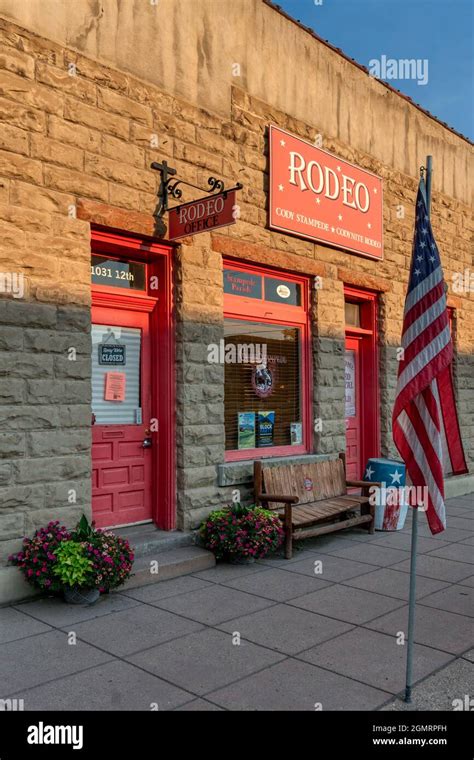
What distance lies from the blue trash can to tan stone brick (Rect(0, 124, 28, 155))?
18.6 feet

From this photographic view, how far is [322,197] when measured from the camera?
8656 millimetres

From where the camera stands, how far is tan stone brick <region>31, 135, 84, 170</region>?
565 centimetres

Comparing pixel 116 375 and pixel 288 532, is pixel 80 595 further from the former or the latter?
pixel 288 532

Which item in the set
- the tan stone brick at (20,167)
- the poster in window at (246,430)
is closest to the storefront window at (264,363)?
the poster in window at (246,430)

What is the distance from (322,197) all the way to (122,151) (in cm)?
324

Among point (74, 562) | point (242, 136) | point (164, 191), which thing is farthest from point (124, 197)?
point (74, 562)

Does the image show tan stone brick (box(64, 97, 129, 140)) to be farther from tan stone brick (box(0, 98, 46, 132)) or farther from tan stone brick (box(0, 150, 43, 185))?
tan stone brick (box(0, 150, 43, 185))

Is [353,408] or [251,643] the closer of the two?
[251,643]

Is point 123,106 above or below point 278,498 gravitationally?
above

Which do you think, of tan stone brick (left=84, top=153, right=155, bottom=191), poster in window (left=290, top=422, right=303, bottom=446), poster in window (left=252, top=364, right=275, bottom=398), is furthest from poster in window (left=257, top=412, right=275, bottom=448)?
tan stone brick (left=84, top=153, right=155, bottom=191)

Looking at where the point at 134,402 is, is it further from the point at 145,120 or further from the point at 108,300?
the point at 145,120

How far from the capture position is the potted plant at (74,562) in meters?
5.13

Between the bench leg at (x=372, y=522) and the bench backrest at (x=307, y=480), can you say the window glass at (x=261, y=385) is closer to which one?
the bench backrest at (x=307, y=480)

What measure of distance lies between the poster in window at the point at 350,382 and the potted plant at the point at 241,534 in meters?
3.55
